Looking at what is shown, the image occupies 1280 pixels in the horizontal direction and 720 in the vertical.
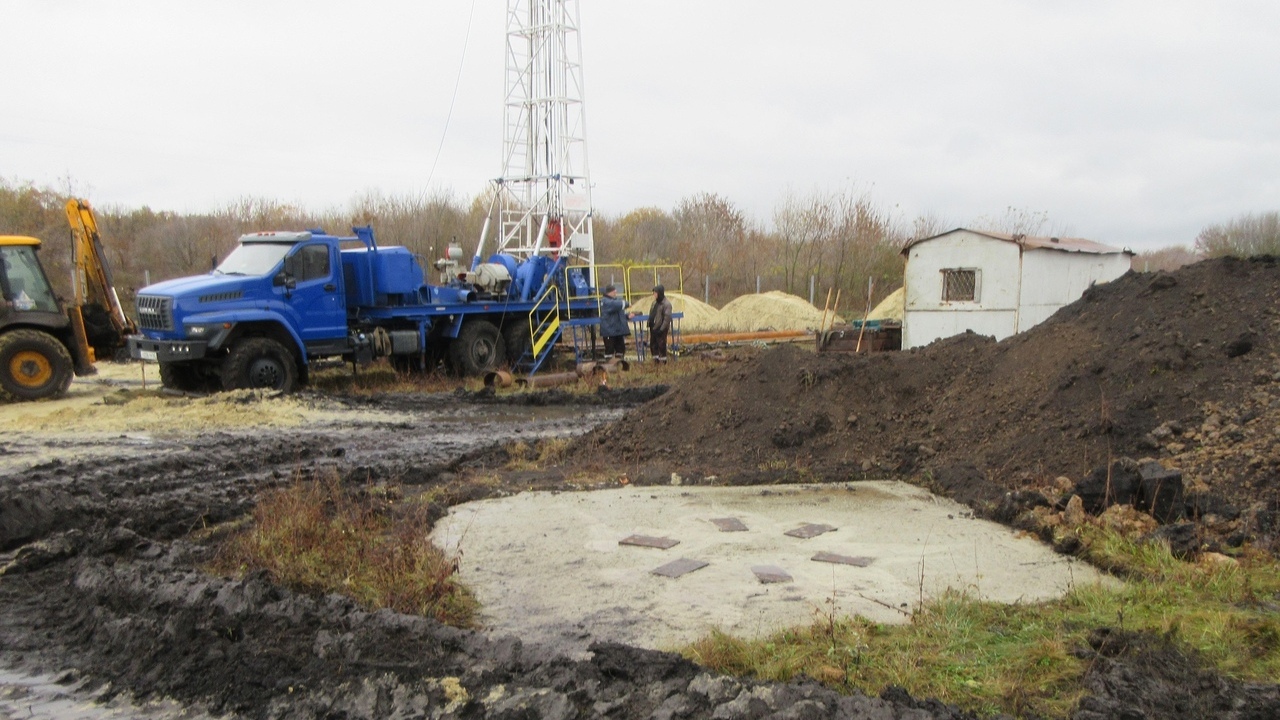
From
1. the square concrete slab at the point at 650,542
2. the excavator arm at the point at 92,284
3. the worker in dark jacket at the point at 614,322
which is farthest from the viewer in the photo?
the worker in dark jacket at the point at 614,322

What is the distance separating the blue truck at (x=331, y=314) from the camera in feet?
46.9

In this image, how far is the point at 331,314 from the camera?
51.6ft

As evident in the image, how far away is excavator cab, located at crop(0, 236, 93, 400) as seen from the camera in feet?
45.5

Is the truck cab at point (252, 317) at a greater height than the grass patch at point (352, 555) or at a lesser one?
greater

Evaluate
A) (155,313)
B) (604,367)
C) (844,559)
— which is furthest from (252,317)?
(844,559)

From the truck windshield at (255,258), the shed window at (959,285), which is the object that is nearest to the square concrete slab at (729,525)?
the truck windshield at (255,258)

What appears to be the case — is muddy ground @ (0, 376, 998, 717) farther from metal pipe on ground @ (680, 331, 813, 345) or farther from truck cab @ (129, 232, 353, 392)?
metal pipe on ground @ (680, 331, 813, 345)

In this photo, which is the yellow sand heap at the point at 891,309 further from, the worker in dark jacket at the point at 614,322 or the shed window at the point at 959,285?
the worker in dark jacket at the point at 614,322

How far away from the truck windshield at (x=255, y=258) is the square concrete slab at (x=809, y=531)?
1105 centimetres

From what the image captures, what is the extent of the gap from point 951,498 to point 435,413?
332 inches

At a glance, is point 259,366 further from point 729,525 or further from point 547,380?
point 729,525

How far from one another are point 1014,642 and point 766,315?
25749 millimetres

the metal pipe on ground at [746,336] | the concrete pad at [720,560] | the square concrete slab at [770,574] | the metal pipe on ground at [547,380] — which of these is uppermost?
the metal pipe on ground at [746,336]

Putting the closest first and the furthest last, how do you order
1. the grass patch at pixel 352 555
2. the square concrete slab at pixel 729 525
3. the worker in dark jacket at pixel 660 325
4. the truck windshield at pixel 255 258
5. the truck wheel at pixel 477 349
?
the grass patch at pixel 352 555
the square concrete slab at pixel 729 525
the truck windshield at pixel 255 258
the truck wheel at pixel 477 349
the worker in dark jacket at pixel 660 325
